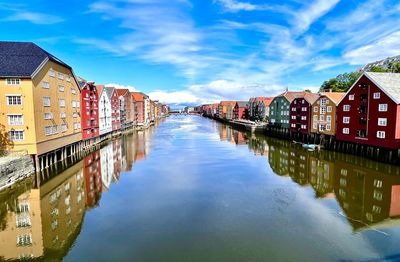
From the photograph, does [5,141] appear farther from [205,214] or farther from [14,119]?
[205,214]

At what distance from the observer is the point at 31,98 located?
2759cm

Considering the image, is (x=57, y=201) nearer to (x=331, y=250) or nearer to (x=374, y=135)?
(x=331, y=250)

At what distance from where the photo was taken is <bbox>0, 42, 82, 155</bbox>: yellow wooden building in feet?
89.8

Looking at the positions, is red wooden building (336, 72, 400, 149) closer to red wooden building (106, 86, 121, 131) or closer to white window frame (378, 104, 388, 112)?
white window frame (378, 104, 388, 112)

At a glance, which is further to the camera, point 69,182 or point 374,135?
point 374,135

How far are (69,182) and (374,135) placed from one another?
38.7 meters

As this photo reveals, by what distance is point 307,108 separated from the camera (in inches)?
2223

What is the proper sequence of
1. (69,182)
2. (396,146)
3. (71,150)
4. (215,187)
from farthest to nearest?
(71,150) → (396,146) → (69,182) → (215,187)

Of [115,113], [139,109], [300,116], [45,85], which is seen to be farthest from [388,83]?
[139,109]

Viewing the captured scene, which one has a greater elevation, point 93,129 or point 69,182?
point 93,129

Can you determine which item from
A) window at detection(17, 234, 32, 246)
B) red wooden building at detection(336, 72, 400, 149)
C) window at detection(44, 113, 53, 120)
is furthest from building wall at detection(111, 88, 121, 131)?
window at detection(17, 234, 32, 246)

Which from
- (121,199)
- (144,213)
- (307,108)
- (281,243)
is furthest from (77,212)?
(307,108)

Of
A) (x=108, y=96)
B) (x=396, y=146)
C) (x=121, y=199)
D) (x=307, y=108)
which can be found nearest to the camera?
(x=121, y=199)

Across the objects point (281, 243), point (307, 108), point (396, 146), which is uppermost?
point (307, 108)
